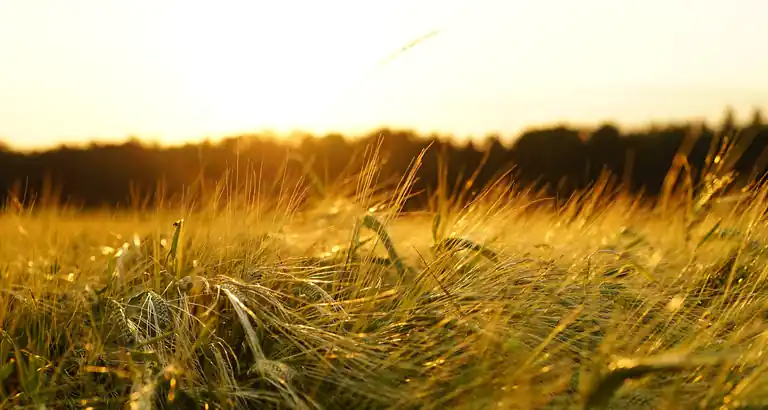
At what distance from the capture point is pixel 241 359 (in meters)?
1.27

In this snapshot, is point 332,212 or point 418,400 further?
point 332,212

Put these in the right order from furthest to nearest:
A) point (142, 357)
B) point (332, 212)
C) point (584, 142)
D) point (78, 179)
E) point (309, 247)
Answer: point (78, 179) < point (584, 142) < point (332, 212) < point (309, 247) < point (142, 357)

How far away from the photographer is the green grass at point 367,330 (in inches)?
41.3

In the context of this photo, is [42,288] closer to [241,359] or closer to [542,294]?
[241,359]

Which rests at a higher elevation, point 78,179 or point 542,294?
point 542,294

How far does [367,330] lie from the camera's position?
1303mm

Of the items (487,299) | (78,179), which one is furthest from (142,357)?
(78,179)

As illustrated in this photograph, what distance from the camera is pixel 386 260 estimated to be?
1.62 metres

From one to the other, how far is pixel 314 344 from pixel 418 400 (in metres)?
0.26

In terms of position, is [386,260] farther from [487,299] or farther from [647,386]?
[647,386]

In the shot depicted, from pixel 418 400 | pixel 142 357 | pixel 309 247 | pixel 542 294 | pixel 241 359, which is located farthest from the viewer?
pixel 309 247

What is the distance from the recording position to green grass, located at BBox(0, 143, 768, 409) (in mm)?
1049

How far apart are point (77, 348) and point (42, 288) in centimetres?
23

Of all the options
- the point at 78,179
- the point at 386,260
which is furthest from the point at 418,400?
the point at 78,179
